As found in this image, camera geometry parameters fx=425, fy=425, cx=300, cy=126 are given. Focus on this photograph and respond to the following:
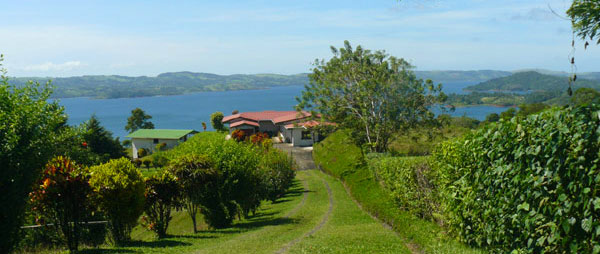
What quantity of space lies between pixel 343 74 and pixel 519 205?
3230cm

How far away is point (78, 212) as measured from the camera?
13758 millimetres

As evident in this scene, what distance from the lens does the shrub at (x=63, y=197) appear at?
41.9 ft

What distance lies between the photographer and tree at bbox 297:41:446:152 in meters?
36.3

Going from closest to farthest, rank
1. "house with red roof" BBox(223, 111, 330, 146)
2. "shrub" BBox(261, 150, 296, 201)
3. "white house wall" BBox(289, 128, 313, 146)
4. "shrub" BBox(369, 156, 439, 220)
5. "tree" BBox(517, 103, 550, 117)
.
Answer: "tree" BBox(517, 103, 550, 117) < "shrub" BBox(369, 156, 439, 220) < "shrub" BBox(261, 150, 296, 201) < "white house wall" BBox(289, 128, 313, 146) < "house with red roof" BBox(223, 111, 330, 146)

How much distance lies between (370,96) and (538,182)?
103ft

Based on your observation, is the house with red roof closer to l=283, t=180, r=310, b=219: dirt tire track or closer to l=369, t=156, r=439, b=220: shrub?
l=283, t=180, r=310, b=219: dirt tire track

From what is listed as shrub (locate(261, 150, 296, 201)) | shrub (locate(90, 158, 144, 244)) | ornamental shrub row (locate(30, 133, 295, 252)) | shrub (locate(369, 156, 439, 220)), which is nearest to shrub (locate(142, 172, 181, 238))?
ornamental shrub row (locate(30, 133, 295, 252))

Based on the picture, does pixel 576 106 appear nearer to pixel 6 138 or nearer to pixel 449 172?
pixel 449 172

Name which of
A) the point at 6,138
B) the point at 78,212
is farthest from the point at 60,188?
the point at 6,138

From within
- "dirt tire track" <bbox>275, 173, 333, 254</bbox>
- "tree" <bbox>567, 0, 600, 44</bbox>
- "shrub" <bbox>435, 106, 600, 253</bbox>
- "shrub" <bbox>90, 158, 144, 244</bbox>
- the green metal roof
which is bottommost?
the green metal roof

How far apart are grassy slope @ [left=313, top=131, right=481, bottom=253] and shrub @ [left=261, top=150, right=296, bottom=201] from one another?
498 cm

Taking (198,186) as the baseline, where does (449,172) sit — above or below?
above

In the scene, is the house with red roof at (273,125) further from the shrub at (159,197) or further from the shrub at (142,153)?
the shrub at (159,197)

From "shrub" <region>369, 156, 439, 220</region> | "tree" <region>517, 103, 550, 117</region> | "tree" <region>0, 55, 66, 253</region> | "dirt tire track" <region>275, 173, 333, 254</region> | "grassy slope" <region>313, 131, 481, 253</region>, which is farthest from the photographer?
"shrub" <region>369, 156, 439, 220</region>
